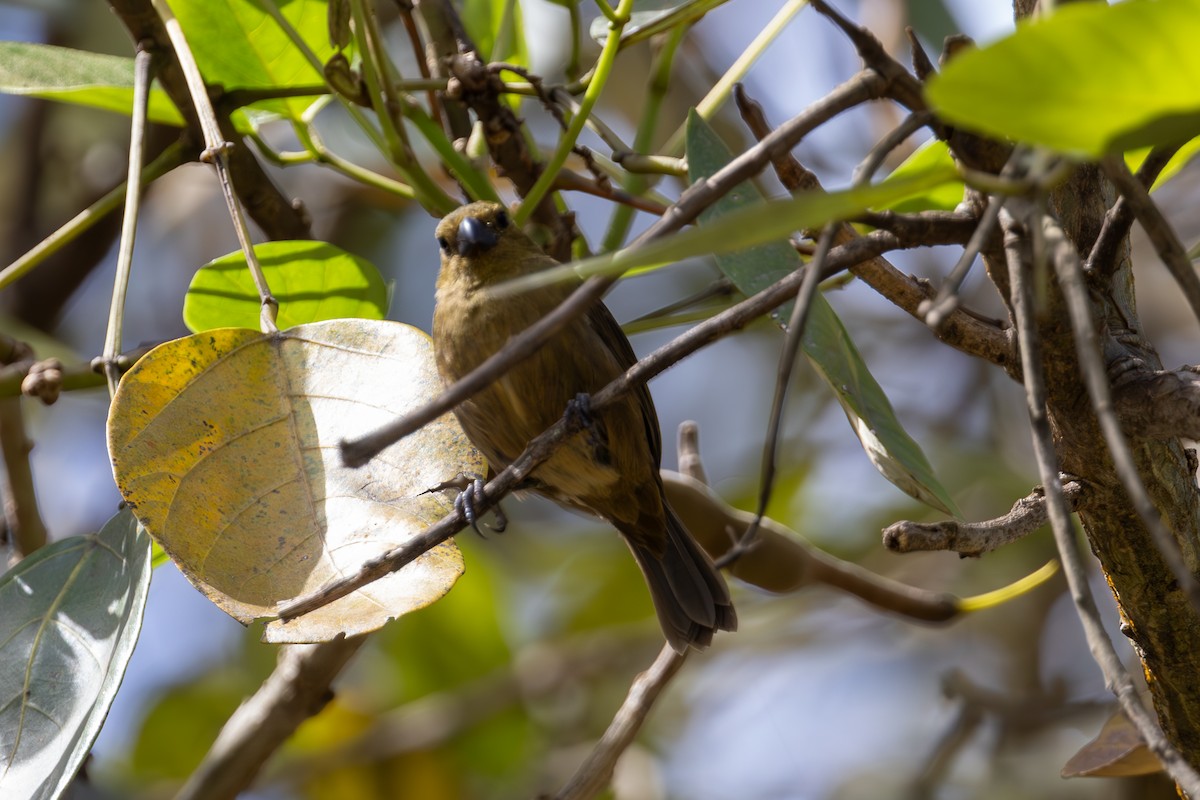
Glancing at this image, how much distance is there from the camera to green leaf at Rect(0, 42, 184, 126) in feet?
6.63

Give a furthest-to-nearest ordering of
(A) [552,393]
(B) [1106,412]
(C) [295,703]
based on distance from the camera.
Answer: (A) [552,393], (C) [295,703], (B) [1106,412]

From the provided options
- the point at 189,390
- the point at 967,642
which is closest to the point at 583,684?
the point at 967,642

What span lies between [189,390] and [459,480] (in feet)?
1.23

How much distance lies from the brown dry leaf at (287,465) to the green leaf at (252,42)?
0.70m

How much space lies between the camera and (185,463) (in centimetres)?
159

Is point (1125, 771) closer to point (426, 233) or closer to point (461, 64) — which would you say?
point (461, 64)

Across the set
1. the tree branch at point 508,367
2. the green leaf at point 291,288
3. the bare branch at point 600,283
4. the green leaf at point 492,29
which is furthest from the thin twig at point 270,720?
the bare branch at point 600,283

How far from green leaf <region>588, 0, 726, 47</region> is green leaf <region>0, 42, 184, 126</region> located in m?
0.79

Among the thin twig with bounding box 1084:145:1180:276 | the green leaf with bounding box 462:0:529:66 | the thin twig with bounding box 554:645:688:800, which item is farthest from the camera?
the green leaf with bounding box 462:0:529:66

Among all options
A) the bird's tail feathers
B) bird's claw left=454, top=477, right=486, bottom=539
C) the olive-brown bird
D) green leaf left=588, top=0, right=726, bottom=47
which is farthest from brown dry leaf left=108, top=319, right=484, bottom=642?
the bird's tail feathers

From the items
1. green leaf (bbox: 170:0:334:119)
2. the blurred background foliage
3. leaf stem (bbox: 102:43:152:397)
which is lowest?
the blurred background foliage

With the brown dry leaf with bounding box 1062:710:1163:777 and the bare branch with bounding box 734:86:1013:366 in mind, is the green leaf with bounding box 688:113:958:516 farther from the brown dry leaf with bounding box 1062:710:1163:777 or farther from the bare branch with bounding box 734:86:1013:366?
the brown dry leaf with bounding box 1062:710:1163:777

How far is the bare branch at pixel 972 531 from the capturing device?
1.37 meters

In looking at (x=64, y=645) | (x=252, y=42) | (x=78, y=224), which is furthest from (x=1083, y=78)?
(x=252, y=42)
